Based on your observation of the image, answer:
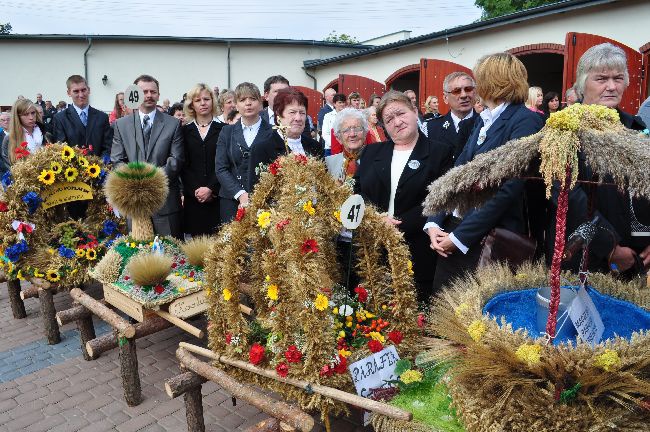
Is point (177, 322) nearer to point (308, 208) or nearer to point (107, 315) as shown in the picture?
point (107, 315)

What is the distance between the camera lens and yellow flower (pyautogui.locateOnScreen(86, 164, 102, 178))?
5.14 metres

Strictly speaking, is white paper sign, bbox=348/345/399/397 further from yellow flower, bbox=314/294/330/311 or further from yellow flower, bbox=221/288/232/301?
yellow flower, bbox=221/288/232/301

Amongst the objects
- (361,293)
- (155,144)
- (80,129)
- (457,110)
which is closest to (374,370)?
(361,293)

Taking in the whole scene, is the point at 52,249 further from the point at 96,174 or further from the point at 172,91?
the point at 172,91

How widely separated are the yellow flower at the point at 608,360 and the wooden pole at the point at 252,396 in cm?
132

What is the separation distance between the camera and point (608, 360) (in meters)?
1.67

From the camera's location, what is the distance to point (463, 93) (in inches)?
192

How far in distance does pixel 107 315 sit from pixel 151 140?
224 cm

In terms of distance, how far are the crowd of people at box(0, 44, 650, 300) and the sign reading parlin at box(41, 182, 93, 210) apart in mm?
531

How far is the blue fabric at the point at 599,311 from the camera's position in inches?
83.7

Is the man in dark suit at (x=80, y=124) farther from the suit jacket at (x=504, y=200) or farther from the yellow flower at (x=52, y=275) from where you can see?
the suit jacket at (x=504, y=200)

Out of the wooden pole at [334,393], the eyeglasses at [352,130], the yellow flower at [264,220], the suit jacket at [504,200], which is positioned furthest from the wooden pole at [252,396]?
the eyeglasses at [352,130]

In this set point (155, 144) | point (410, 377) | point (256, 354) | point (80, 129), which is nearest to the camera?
point (410, 377)

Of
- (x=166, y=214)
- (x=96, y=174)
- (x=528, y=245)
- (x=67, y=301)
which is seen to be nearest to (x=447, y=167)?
(x=528, y=245)
